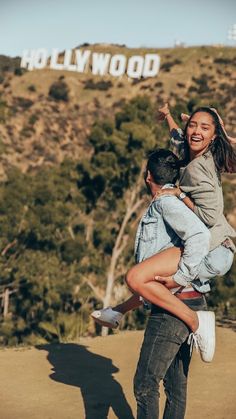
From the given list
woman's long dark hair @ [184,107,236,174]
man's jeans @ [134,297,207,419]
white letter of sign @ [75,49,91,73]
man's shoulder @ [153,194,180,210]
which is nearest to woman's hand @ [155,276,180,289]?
man's jeans @ [134,297,207,419]

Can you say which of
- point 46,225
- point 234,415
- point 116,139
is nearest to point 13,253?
point 46,225

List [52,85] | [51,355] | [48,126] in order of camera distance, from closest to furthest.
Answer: [51,355], [48,126], [52,85]

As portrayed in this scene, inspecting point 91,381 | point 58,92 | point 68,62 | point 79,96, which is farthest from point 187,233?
point 68,62

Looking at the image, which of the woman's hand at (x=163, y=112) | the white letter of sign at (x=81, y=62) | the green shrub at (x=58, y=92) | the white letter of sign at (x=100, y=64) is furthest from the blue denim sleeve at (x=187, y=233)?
the white letter of sign at (x=100, y=64)

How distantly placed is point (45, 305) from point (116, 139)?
6.06 metres

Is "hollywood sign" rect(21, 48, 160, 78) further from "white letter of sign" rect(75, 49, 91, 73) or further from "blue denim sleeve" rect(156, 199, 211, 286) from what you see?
"blue denim sleeve" rect(156, 199, 211, 286)

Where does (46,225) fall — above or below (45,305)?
above

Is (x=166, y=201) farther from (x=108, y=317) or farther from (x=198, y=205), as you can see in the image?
(x=108, y=317)

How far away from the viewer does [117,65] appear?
83250 millimetres

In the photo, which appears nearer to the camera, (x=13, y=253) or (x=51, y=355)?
(x=51, y=355)

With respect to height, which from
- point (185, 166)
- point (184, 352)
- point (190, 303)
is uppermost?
point (185, 166)

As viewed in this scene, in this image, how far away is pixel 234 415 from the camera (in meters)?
6.07

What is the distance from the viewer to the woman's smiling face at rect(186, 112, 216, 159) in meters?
4.26

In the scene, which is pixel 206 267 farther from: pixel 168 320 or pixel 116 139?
pixel 116 139
